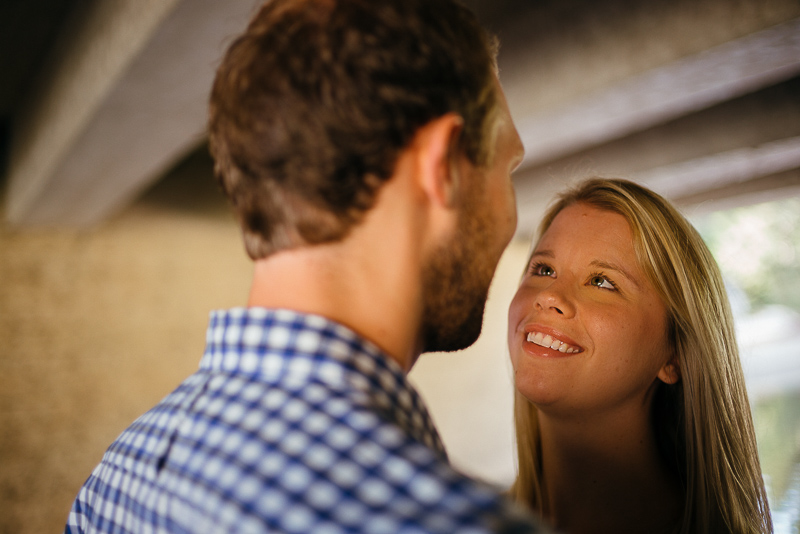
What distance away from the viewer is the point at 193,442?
2.44ft

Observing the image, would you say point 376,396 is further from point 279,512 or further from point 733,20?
point 733,20

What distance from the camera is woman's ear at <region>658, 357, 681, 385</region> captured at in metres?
1.71

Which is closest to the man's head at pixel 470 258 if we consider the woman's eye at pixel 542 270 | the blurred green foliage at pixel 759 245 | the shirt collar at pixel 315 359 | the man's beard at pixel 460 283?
the man's beard at pixel 460 283

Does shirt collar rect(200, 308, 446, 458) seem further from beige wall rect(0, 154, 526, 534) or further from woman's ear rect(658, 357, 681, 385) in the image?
beige wall rect(0, 154, 526, 534)

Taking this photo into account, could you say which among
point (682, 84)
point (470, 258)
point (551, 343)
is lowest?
point (551, 343)

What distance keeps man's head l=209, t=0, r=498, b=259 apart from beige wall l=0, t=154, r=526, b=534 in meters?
4.75

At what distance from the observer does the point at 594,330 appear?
1605 mm

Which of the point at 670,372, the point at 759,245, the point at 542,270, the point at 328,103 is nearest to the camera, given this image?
the point at 328,103

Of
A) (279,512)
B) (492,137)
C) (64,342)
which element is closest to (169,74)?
(492,137)

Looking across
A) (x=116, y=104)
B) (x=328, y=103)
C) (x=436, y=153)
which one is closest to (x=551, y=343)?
(x=436, y=153)

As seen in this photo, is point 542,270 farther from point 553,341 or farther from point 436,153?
point 436,153

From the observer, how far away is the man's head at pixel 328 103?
0.80 meters

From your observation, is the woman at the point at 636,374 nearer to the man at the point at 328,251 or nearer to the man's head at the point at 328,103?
the man at the point at 328,251

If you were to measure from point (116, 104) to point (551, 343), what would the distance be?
221cm
